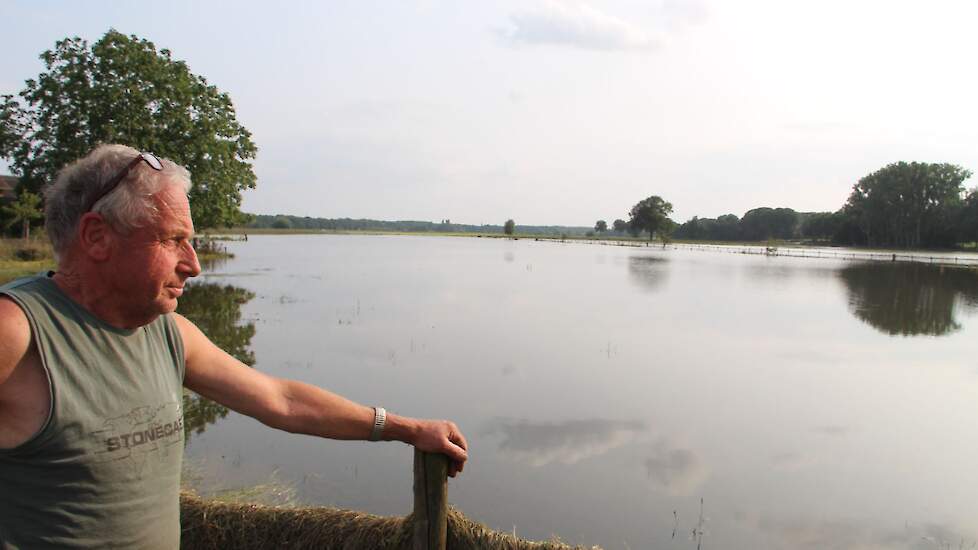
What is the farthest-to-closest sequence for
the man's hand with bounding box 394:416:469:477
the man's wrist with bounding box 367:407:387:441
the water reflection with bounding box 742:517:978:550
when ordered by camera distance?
the water reflection with bounding box 742:517:978:550, the man's hand with bounding box 394:416:469:477, the man's wrist with bounding box 367:407:387:441

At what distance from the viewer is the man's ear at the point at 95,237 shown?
1672 millimetres

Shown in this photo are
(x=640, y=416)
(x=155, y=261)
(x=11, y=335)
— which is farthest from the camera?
(x=640, y=416)

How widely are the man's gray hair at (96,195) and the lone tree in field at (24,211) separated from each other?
36.4m

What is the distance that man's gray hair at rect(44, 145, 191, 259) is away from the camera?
1.69m

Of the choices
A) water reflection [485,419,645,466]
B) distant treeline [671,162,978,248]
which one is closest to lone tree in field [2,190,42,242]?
water reflection [485,419,645,466]

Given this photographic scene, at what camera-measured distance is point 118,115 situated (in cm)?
2220

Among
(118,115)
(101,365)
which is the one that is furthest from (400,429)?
(118,115)

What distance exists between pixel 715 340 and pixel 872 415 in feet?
21.9

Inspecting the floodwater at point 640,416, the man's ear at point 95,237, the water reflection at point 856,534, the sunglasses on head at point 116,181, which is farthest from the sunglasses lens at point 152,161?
the water reflection at point 856,534

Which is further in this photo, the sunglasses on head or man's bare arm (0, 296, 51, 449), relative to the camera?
the sunglasses on head

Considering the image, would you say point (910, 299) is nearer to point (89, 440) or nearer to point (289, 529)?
point (289, 529)

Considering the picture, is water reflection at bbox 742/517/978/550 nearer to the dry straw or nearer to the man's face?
the dry straw

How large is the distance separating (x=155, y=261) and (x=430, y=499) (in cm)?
167

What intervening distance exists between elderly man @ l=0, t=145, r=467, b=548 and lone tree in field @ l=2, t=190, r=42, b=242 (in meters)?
36.4
